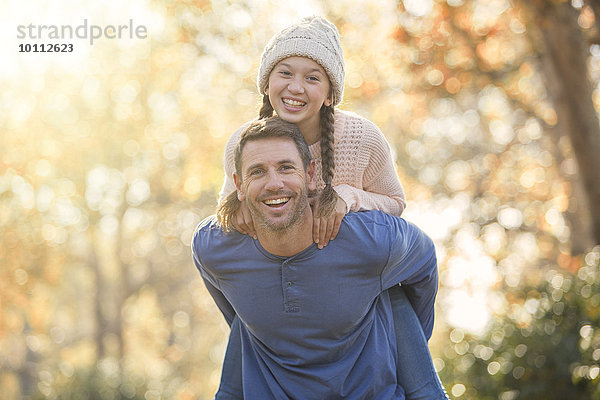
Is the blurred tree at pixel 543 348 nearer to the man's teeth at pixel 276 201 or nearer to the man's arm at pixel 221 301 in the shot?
the man's arm at pixel 221 301

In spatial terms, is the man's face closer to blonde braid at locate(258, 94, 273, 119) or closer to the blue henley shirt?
the blue henley shirt

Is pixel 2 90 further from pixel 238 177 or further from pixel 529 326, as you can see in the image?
pixel 238 177

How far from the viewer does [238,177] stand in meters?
2.57

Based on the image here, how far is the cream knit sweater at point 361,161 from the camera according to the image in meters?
2.73

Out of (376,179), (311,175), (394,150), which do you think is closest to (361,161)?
(376,179)

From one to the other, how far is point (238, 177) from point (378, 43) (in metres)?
7.52

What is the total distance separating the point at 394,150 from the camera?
612 inches

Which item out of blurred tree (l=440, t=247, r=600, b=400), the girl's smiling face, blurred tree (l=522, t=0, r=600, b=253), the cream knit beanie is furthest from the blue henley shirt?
blurred tree (l=522, t=0, r=600, b=253)

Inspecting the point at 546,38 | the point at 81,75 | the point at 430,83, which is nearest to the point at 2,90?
the point at 81,75

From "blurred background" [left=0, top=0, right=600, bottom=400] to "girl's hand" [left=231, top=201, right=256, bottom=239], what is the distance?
352cm

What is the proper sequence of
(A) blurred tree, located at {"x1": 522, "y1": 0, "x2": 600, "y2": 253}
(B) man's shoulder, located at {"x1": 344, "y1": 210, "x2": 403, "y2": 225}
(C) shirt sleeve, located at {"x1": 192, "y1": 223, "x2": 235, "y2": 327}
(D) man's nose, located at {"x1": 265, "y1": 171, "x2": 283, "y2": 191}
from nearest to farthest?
(D) man's nose, located at {"x1": 265, "y1": 171, "x2": 283, "y2": 191}
(B) man's shoulder, located at {"x1": 344, "y1": 210, "x2": 403, "y2": 225}
(C) shirt sleeve, located at {"x1": 192, "y1": 223, "x2": 235, "y2": 327}
(A) blurred tree, located at {"x1": 522, "y1": 0, "x2": 600, "y2": 253}

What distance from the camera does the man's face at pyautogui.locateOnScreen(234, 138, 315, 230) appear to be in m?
2.41

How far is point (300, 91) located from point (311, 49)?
0.17 meters

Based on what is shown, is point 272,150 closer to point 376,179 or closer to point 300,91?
point 300,91
